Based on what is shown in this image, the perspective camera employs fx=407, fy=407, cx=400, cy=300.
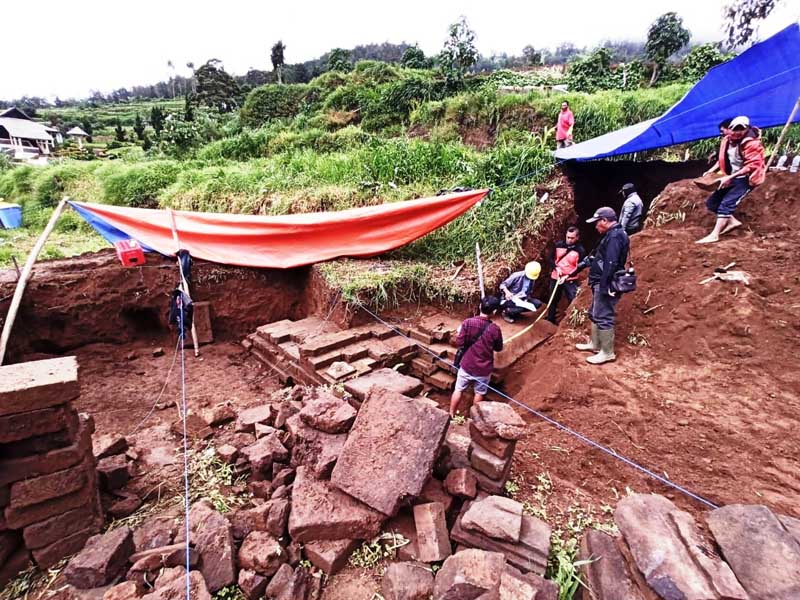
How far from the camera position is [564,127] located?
8297 millimetres

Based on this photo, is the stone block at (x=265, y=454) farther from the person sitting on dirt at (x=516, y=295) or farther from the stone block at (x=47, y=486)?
the person sitting on dirt at (x=516, y=295)

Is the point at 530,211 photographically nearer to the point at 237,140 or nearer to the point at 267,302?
the point at 267,302

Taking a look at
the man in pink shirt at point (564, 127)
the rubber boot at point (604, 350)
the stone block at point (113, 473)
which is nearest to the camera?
the stone block at point (113, 473)

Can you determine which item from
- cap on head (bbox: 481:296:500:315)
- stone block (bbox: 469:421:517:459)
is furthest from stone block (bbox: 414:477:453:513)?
cap on head (bbox: 481:296:500:315)

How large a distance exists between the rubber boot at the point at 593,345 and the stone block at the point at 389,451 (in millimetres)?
2589

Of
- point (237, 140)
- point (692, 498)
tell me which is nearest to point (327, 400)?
point (692, 498)

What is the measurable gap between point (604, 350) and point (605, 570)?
2813 mm

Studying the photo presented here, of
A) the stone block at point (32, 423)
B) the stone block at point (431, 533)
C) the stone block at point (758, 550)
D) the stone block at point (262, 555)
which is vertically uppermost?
the stone block at point (32, 423)

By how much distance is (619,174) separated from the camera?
8.54 m

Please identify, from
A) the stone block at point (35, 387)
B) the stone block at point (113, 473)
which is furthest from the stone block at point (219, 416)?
the stone block at point (35, 387)

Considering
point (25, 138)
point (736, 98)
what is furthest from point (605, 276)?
point (25, 138)

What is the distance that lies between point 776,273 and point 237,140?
49.3 ft

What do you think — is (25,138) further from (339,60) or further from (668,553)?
(668,553)

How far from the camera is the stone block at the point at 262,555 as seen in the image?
92.5 inches
